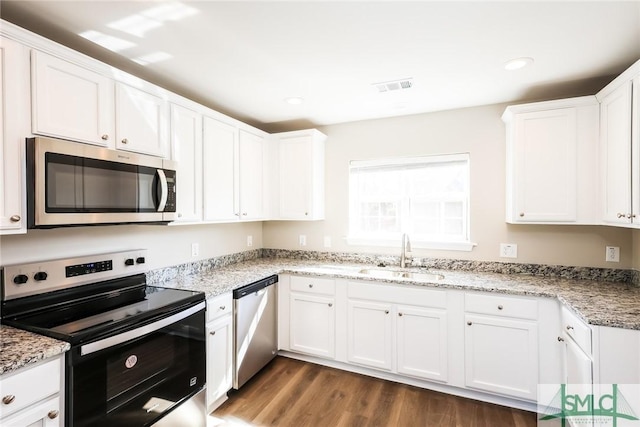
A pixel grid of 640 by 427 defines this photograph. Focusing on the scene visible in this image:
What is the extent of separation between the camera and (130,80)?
187 cm

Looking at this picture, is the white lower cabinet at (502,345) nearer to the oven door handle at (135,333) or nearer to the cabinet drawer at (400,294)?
the cabinet drawer at (400,294)

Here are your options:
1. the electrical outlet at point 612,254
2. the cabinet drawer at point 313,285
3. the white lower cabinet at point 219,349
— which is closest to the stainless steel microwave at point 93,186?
the white lower cabinet at point 219,349

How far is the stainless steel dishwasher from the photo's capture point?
2.36m

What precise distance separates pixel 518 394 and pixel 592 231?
4.62ft

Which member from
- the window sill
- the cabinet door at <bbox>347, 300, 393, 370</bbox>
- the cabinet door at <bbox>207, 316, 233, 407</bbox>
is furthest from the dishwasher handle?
the window sill

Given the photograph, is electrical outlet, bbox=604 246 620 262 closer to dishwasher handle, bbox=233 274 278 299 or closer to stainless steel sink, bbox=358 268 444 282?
stainless steel sink, bbox=358 268 444 282

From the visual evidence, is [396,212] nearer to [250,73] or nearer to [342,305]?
[342,305]

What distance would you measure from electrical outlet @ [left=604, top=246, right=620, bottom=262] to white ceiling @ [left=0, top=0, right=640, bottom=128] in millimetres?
1258

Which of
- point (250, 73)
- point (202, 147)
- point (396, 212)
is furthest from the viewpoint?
point (396, 212)

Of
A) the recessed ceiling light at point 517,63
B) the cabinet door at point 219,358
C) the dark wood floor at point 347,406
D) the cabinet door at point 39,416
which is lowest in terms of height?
the dark wood floor at point 347,406

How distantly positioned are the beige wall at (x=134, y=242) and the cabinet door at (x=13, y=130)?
0.34m

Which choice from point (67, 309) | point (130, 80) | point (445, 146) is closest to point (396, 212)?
point (445, 146)

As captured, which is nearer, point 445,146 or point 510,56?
point 510,56

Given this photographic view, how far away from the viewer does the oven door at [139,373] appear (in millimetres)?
1324
